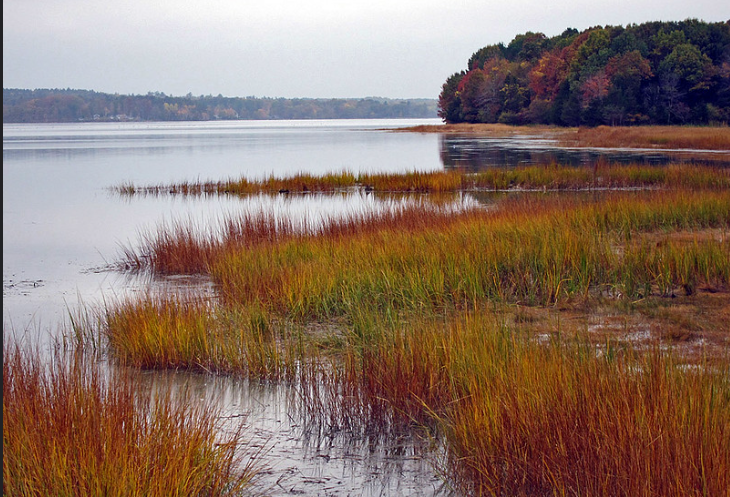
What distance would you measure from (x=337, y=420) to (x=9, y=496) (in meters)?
2.17

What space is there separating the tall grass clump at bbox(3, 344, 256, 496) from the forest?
197ft

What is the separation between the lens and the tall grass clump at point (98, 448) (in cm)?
325

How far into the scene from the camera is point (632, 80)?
62.8m

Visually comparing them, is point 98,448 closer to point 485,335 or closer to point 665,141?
point 485,335

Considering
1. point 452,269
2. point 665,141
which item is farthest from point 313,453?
point 665,141

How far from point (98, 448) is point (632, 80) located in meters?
65.6

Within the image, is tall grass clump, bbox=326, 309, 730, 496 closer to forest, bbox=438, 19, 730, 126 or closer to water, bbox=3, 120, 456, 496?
water, bbox=3, 120, 456, 496

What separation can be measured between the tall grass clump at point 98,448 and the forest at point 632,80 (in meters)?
60.1

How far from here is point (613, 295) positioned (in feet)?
25.4

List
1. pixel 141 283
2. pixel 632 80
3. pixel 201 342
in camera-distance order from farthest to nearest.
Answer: pixel 632 80
pixel 141 283
pixel 201 342

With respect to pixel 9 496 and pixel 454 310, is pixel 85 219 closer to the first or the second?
pixel 454 310

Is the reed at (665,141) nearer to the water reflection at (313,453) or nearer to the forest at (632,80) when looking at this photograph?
the forest at (632,80)

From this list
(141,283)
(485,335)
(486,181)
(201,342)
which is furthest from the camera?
(486,181)

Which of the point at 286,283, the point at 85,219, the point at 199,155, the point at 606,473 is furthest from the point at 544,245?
the point at 199,155
